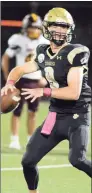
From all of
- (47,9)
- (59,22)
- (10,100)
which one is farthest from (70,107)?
(47,9)

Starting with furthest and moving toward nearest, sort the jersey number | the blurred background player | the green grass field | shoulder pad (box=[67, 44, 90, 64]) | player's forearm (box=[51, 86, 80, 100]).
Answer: the blurred background player < the green grass field < the jersey number < shoulder pad (box=[67, 44, 90, 64]) < player's forearm (box=[51, 86, 80, 100])

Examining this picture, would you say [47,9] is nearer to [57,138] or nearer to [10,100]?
[10,100]

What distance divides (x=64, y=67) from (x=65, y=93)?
0.25 meters

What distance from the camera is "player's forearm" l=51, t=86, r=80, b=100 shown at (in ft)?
16.8

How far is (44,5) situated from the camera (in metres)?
13.1

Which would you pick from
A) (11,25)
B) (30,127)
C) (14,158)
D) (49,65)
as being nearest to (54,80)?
(49,65)

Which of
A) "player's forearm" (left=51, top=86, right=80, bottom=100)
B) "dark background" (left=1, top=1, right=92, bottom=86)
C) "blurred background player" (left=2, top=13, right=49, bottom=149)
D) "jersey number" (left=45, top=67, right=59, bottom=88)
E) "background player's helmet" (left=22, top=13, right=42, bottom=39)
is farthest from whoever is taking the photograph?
"dark background" (left=1, top=1, right=92, bottom=86)

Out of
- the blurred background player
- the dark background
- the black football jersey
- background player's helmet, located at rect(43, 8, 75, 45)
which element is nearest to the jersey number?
the black football jersey

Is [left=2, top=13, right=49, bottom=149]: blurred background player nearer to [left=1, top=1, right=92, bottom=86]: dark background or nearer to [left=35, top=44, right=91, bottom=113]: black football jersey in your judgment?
[left=35, top=44, right=91, bottom=113]: black football jersey

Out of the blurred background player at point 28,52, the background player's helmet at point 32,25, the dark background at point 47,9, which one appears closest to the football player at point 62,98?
the blurred background player at point 28,52

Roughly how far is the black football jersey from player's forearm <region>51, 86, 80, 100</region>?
190mm

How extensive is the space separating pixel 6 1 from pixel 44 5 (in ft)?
2.36

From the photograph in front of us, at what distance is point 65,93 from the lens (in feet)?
16.8

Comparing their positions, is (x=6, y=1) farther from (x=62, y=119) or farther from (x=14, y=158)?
(x=62, y=119)
